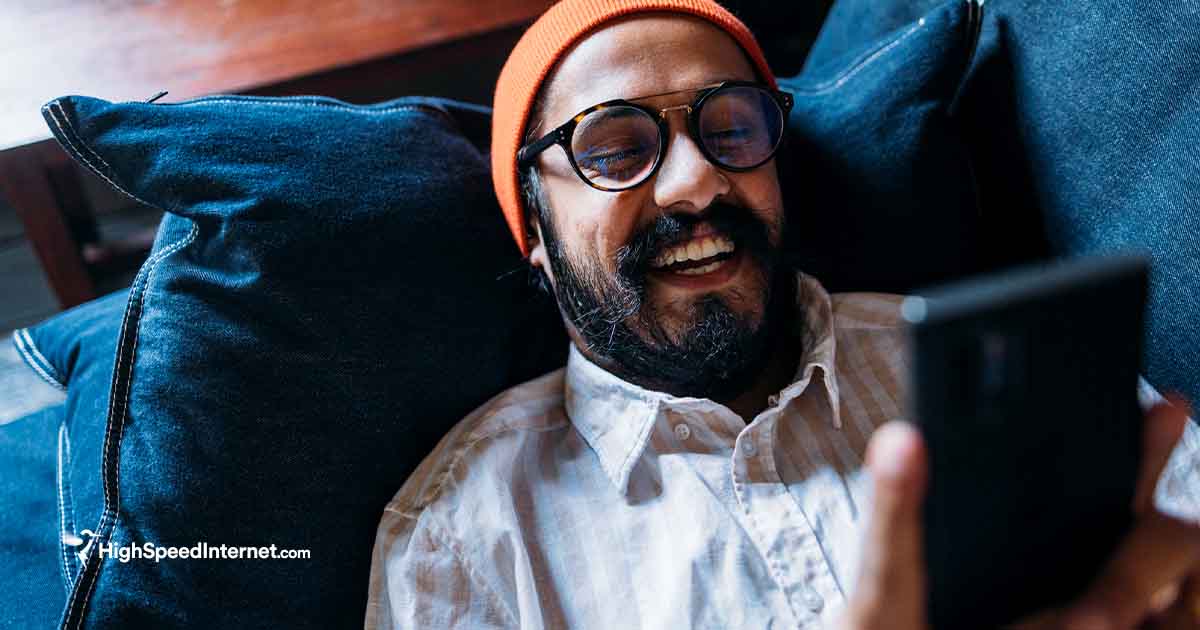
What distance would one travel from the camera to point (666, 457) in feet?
3.43

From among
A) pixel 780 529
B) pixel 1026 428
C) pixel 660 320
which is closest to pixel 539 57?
pixel 660 320

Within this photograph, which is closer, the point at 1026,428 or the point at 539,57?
the point at 1026,428

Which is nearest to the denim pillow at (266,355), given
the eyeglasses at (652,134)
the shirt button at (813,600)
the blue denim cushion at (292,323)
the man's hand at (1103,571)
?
the blue denim cushion at (292,323)

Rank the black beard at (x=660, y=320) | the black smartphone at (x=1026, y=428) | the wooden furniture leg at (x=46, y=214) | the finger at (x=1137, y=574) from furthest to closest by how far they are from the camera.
→ the wooden furniture leg at (x=46, y=214), the black beard at (x=660, y=320), the finger at (x=1137, y=574), the black smartphone at (x=1026, y=428)

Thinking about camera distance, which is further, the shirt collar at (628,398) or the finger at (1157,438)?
the shirt collar at (628,398)

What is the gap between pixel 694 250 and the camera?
0.99 m

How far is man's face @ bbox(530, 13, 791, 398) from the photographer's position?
38.8 inches

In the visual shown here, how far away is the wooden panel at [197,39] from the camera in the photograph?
1331 mm

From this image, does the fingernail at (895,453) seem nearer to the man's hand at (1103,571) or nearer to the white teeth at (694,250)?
the man's hand at (1103,571)

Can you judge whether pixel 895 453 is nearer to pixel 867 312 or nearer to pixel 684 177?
pixel 684 177

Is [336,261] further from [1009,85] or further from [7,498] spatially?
[1009,85]

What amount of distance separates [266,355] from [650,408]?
465mm

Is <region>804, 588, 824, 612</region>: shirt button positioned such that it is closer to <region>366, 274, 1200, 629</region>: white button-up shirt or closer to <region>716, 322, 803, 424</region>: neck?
<region>366, 274, 1200, 629</region>: white button-up shirt

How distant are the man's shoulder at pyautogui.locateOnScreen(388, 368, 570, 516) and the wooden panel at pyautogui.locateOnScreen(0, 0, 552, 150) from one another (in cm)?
67
